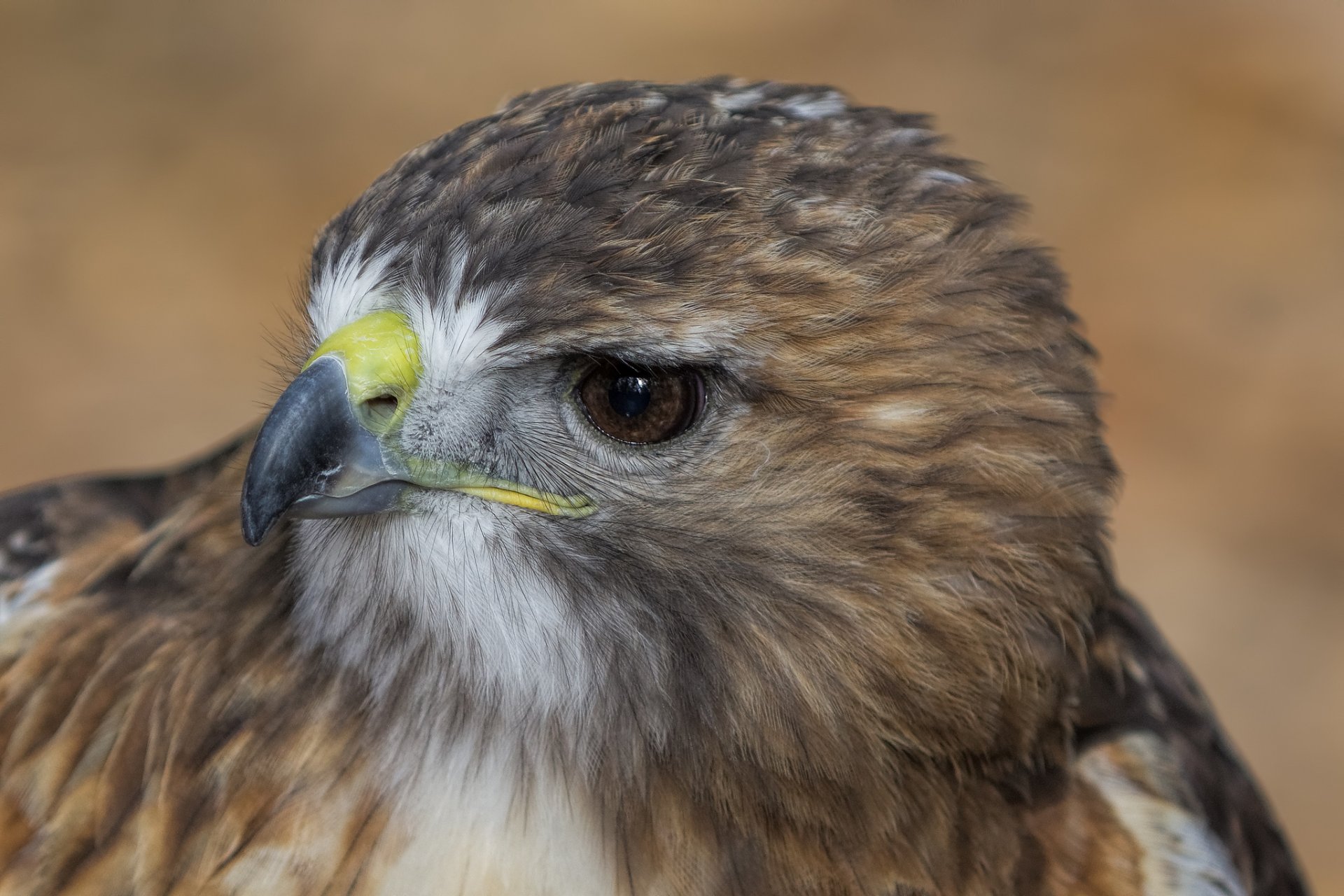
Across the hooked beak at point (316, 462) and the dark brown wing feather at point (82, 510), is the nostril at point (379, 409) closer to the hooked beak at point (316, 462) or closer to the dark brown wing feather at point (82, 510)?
the hooked beak at point (316, 462)

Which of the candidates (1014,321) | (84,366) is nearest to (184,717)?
(1014,321)

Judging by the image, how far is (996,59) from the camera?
330 inches

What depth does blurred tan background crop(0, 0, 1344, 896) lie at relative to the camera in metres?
6.31

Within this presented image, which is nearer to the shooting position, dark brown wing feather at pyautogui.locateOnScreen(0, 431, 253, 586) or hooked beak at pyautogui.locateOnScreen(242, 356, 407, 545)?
hooked beak at pyautogui.locateOnScreen(242, 356, 407, 545)

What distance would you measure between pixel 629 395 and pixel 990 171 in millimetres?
5280

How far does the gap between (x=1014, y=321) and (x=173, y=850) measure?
1350 mm

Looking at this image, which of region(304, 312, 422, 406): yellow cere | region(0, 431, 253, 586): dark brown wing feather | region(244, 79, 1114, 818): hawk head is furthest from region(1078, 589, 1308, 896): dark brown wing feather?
region(0, 431, 253, 586): dark brown wing feather

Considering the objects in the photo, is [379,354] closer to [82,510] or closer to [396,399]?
[396,399]

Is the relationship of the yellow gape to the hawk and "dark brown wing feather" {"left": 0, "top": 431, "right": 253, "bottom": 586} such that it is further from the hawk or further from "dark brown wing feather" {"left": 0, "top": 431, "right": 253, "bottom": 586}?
"dark brown wing feather" {"left": 0, "top": 431, "right": 253, "bottom": 586}

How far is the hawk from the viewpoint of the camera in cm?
173

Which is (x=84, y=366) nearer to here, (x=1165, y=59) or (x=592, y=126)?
(x=592, y=126)

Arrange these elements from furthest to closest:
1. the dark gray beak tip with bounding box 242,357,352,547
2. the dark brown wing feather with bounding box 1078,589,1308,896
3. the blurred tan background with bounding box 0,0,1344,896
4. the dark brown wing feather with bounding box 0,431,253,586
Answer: the blurred tan background with bounding box 0,0,1344,896 → the dark brown wing feather with bounding box 0,431,253,586 → the dark brown wing feather with bounding box 1078,589,1308,896 → the dark gray beak tip with bounding box 242,357,352,547

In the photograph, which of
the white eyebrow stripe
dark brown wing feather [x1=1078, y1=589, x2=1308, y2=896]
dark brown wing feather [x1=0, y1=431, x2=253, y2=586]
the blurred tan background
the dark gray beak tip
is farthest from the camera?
the blurred tan background

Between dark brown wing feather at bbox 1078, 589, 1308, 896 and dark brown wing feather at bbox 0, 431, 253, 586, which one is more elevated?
dark brown wing feather at bbox 0, 431, 253, 586
